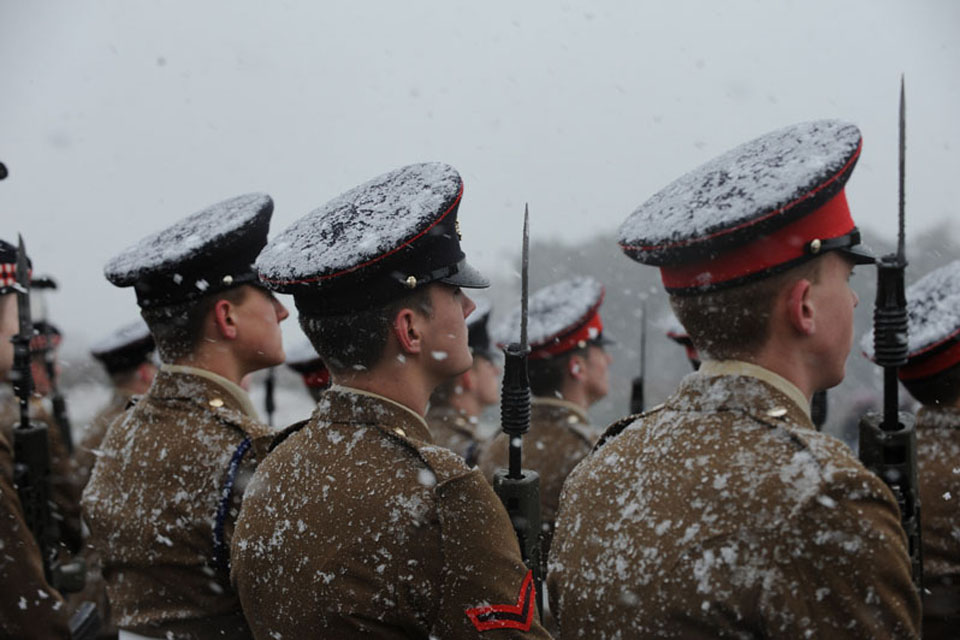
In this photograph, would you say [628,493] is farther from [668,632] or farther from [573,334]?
[573,334]

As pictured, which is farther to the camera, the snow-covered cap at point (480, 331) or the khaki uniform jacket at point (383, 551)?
the snow-covered cap at point (480, 331)

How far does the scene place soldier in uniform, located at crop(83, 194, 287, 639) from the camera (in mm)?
3227

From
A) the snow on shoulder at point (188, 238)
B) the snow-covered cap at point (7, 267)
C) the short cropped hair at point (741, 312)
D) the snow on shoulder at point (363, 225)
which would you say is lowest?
the snow-covered cap at point (7, 267)

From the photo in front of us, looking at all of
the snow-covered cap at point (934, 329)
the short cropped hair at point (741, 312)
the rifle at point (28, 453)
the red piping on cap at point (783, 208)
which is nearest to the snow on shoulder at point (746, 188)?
the red piping on cap at point (783, 208)

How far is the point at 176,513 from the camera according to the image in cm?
325

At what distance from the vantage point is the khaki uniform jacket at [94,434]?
5.71 meters

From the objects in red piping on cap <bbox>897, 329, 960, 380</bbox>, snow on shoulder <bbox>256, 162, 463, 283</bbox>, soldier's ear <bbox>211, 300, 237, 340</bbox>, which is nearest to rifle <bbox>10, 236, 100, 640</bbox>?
soldier's ear <bbox>211, 300, 237, 340</bbox>

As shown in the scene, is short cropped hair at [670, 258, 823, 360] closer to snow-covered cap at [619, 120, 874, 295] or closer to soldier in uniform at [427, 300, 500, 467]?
snow-covered cap at [619, 120, 874, 295]

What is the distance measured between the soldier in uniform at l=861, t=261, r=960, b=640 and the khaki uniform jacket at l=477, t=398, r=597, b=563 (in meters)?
1.84

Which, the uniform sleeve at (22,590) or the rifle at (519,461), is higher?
the rifle at (519,461)

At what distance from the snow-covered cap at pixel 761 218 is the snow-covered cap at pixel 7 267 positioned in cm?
331

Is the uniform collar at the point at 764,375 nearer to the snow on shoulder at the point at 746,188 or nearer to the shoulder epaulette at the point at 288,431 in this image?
the snow on shoulder at the point at 746,188

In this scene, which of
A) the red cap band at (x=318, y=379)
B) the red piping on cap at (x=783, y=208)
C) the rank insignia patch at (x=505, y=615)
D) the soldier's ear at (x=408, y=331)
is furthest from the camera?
the red cap band at (x=318, y=379)

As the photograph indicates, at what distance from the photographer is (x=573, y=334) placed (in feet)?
18.4
